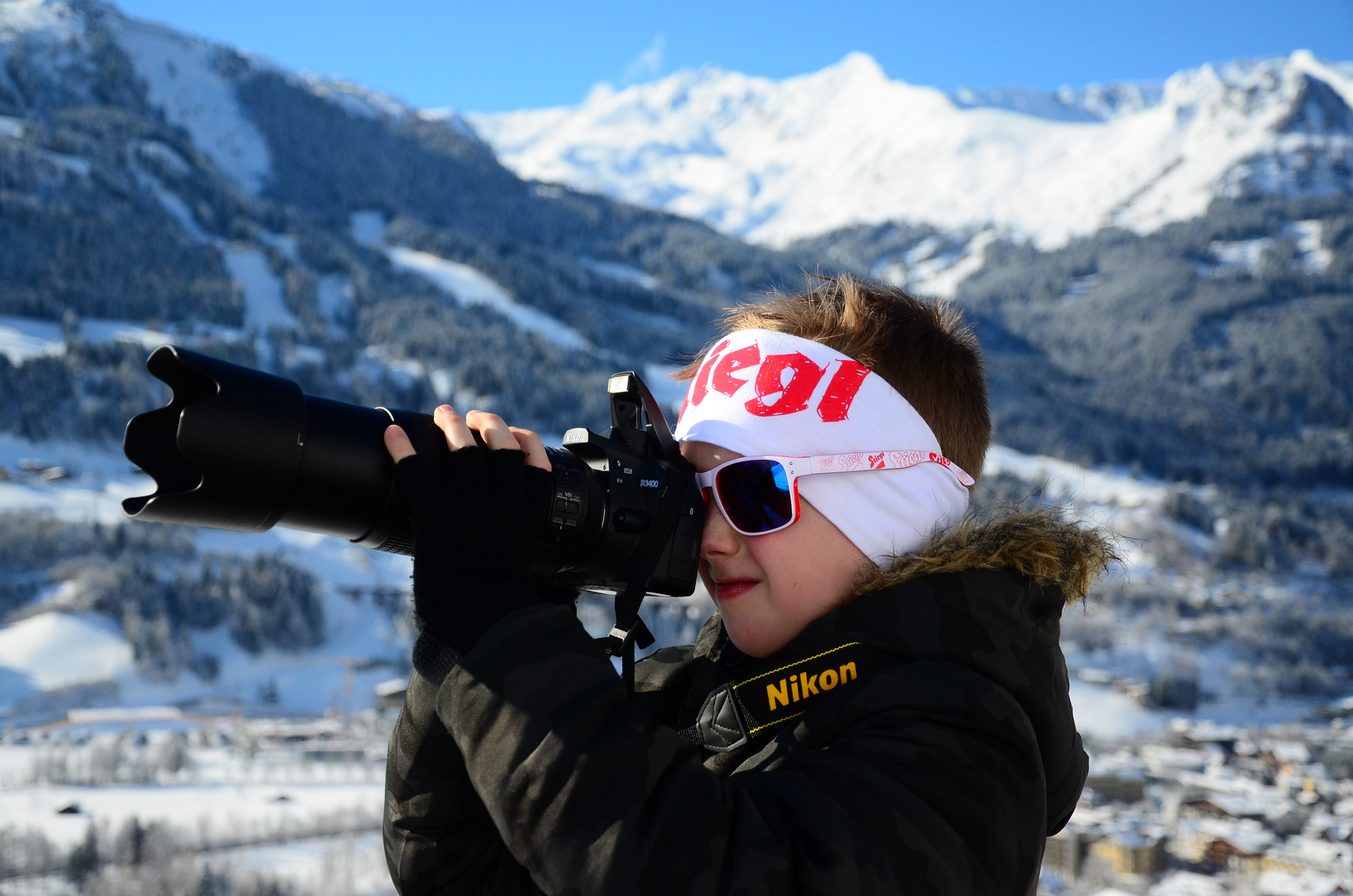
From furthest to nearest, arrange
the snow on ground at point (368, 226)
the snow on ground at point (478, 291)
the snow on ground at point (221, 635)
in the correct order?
the snow on ground at point (368, 226) < the snow on ground at point (478, 291) < the snow on ground at point (221, 635)

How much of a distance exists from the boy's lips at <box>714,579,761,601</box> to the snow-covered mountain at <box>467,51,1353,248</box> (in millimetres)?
95589

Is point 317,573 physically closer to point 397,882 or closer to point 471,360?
point 471,360

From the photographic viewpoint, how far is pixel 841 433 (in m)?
0.86

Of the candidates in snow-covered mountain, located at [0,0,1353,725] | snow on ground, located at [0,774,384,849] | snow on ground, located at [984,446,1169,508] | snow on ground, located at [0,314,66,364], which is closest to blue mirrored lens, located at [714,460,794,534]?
snow-covered mountain, located at [0,0,1353,725]

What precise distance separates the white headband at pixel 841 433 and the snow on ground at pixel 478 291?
141 feet

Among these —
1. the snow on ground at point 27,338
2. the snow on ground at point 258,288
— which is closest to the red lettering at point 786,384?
the snow on ground at point 27,338

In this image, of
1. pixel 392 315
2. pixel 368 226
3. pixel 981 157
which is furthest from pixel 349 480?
pixel 981 157

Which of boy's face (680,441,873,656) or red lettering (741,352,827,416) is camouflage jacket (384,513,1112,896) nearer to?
boy's face (680,441,873,656)

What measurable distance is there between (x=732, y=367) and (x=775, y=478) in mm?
127

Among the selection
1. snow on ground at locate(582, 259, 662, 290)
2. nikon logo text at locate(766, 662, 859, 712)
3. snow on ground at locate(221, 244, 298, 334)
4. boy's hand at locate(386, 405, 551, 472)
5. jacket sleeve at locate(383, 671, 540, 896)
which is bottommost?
jacket sleeve at locate(383, 671, 540, 896)

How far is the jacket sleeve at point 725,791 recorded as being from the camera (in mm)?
588

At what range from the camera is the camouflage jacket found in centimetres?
60

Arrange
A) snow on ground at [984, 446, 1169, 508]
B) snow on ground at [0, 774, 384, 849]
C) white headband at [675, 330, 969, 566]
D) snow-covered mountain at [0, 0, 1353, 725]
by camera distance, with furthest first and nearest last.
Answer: snow on ground at [984, 446, 1169, 508]
snow-covered mountain at [0, 0, 1353, 725]
snow on ground at [0, 774, 384, 849]
white headband at [675, 330, 969, 566]

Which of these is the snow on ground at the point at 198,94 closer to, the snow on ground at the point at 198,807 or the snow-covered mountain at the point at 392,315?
the snow-covered mountain at the point at 392,315
